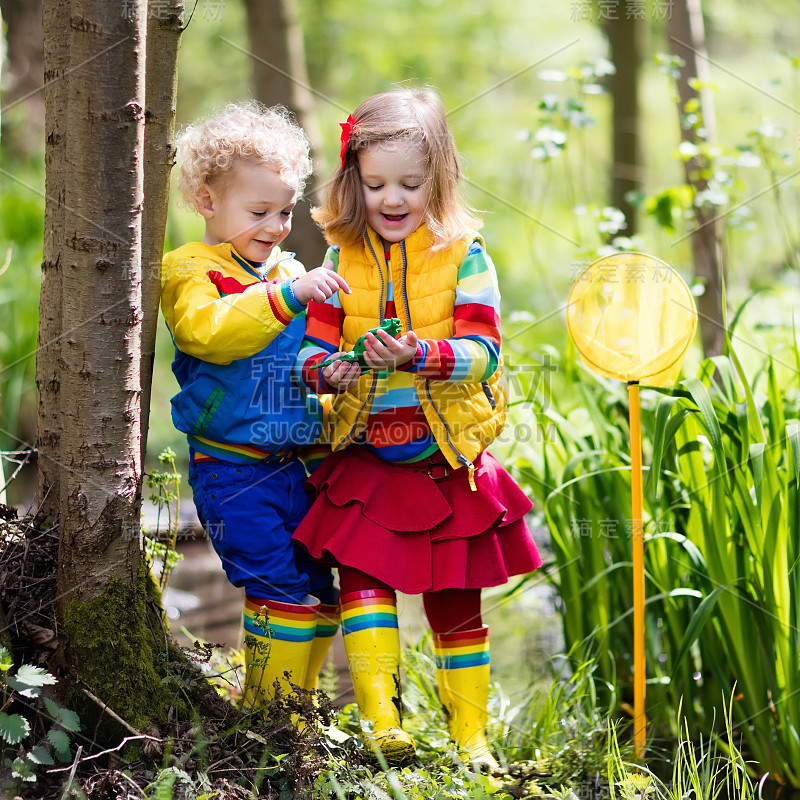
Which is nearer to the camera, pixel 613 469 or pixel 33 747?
pixel 33 747

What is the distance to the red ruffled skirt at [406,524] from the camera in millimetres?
1953

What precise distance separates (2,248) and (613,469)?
156 inches

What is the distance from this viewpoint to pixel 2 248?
16.0 ft

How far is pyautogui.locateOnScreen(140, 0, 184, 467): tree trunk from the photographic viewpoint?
190cm

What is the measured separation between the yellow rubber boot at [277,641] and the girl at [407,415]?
10cm

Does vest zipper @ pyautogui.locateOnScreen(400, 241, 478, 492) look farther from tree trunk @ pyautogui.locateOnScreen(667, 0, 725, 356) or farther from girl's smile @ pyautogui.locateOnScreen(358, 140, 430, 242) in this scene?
tree trunk @ pyautogui.locateOnScreen(667, 0, 725, 356)

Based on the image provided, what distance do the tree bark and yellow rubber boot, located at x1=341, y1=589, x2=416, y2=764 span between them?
498 millimetres

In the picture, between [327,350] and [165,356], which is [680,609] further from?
[165,356]

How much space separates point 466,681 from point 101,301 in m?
1.18

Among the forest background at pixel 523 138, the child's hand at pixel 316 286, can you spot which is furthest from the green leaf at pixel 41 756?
the forest background at pixel 523 138

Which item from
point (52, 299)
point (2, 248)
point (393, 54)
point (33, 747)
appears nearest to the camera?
point (33, 747)

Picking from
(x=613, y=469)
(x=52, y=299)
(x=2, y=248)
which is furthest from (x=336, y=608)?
(x=2, y=248)

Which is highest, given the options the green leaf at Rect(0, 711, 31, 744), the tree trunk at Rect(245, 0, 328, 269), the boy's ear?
the tree trunk at Rect(245, 0, 328, 269)

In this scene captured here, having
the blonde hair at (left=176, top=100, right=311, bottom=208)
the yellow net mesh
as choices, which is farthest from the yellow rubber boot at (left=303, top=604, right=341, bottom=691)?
the blonde hair at (left=176, top=100, right=311, bottom=208)
